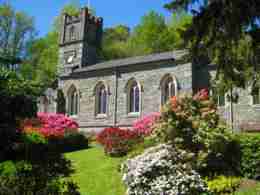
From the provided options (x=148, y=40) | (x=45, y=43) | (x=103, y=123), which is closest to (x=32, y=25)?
(x=45, y=43)

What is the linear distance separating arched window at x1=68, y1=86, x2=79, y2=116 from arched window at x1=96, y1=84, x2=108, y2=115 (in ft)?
8.74

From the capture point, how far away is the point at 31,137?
9.56 m

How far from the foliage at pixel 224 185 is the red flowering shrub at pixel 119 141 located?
293 inches

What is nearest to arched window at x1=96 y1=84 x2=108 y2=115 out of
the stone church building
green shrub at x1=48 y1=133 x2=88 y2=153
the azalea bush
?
the stone church building

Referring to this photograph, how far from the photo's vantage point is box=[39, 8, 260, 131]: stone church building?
86.8 ft

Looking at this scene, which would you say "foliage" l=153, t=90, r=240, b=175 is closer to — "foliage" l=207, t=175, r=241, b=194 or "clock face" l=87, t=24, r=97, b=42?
"foliage" l=207, t=175, r=241, b=194

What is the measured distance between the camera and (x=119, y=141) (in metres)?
18.8

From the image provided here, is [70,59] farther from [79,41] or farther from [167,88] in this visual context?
[167,88]

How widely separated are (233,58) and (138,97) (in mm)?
23505

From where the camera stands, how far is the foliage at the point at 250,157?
484 inches

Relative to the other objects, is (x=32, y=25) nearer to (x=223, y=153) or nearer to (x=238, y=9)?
(x=223, y=153)

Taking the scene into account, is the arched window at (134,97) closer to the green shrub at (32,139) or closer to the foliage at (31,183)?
the green shrub at (32,139)

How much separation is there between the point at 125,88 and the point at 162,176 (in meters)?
21.5

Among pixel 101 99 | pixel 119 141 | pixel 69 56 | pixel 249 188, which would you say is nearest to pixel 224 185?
pixel 249 188
